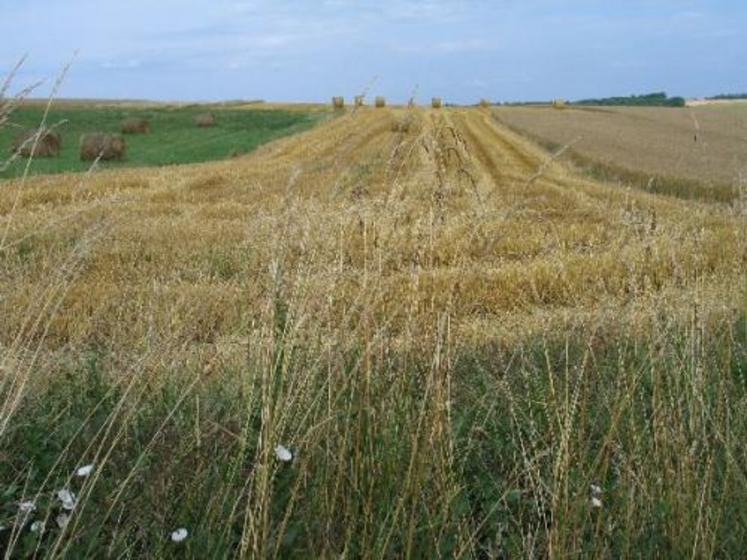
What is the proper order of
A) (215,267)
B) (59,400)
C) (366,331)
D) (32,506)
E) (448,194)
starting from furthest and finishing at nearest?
(215,267)
(59,400)
(448,194)
(366,331)
(32,506)

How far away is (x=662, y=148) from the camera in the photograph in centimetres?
2619

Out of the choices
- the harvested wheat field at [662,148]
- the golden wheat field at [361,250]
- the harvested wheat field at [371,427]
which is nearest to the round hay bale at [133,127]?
the harvested wheat field at [662,148]

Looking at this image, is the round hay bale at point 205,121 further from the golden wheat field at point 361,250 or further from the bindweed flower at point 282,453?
the bindweed flower at point 282,453

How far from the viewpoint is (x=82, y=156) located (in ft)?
84.6

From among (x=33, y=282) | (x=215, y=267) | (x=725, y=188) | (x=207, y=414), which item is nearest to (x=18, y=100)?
(x=207, y=414)

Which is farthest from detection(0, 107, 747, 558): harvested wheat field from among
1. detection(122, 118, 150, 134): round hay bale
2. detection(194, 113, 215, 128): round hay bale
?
detection(194, 113, 215, 128): round hay bale

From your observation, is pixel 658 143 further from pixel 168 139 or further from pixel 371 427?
pixel 371 427

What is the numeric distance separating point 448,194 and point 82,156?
24.0m

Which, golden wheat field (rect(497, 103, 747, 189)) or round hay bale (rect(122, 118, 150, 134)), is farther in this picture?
round hay bale (rect(122, 118, 150, 134))

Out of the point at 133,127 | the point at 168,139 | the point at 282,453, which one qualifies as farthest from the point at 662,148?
the point at 282,453

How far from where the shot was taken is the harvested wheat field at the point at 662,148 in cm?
1791

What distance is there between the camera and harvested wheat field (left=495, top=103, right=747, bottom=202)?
705 inches

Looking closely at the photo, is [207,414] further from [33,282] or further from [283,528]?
[33,282]

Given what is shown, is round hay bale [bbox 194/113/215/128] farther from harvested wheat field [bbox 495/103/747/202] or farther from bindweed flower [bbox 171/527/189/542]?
bindweed flower [bbox 171/527/189/542]
